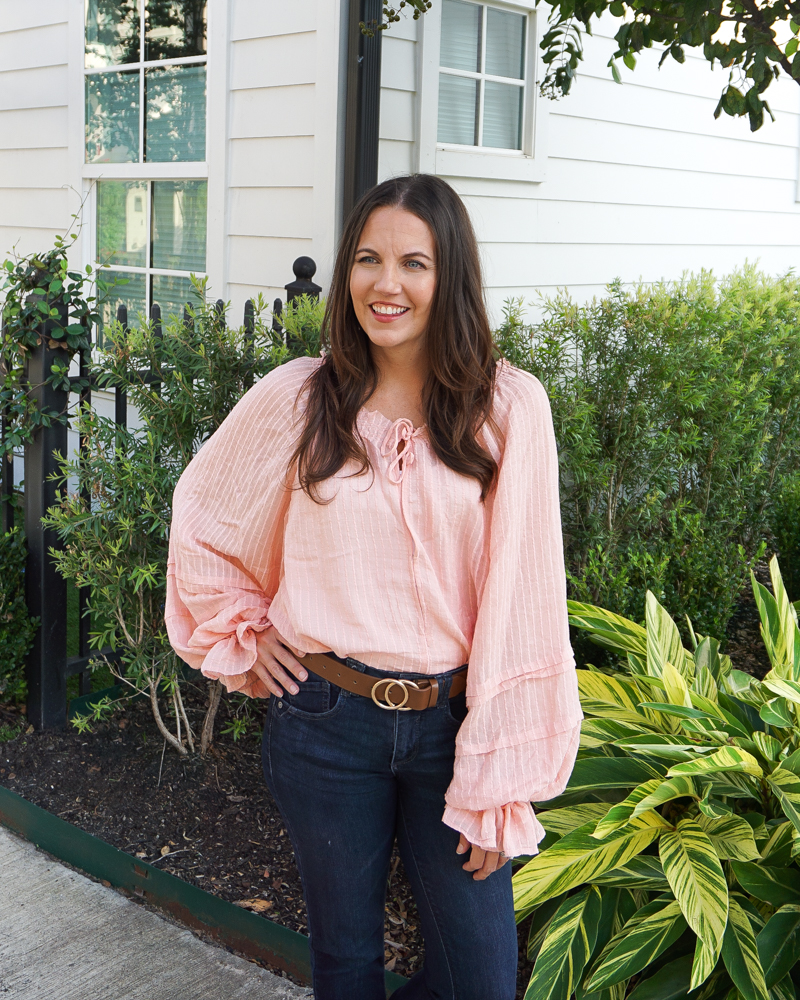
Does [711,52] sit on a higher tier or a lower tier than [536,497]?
higher

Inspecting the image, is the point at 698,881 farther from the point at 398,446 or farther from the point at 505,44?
the point at 505,44

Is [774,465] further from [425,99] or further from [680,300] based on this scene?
[425,99]

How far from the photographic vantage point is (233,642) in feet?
6.41

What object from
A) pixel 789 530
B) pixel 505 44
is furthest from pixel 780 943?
pixel 505 44

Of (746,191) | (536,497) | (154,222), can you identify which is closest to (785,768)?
(536,497)

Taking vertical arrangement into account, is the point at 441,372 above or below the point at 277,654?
above

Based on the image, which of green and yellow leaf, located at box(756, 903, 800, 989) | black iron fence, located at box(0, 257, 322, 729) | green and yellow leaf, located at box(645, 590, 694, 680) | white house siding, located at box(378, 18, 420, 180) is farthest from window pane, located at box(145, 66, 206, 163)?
green and yellow leaf, located at box(756, 903, 800, 989)

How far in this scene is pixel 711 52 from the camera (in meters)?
2.93

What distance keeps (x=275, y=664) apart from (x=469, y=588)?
1.34 feet

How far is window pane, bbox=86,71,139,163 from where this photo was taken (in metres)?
5.61

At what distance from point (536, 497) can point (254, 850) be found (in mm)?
1750

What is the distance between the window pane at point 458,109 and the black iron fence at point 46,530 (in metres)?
1.56

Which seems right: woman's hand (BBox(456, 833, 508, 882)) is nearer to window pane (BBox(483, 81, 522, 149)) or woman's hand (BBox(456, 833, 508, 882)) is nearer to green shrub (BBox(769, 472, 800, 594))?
green shrub (BBox(769, 472, 800, 594))

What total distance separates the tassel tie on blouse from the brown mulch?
1.49m
